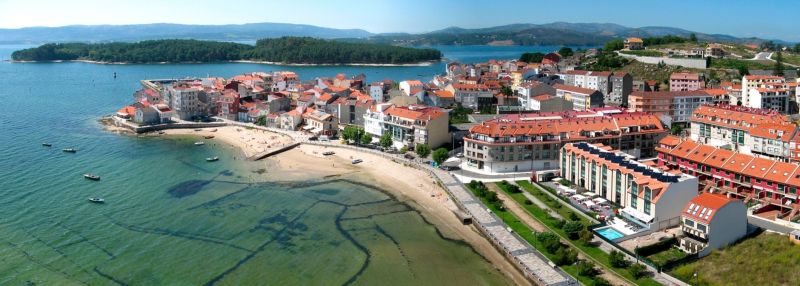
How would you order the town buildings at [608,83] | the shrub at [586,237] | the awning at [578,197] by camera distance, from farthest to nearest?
the town buildings at [608,83]
the awning at [578,197]
the shrub at [586,237]

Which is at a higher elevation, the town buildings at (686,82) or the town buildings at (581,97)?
the town buildings at (686,82)

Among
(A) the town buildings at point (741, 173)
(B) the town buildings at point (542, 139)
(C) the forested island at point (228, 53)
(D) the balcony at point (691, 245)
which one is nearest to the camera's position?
A: (D) the balcony at point (691, 245)

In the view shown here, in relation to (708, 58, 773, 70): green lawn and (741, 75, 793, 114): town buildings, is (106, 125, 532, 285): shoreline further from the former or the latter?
(708, 58, 773, 70): green lawn

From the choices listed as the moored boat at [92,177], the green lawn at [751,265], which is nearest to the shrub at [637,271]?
the green lawn at [751,265]

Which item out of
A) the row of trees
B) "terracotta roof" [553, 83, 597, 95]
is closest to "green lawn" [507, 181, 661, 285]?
"terracotta roof" [553, 83, 597, 95]

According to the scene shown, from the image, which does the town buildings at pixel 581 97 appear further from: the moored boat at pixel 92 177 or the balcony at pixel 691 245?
the moored boat at pixel 92 177

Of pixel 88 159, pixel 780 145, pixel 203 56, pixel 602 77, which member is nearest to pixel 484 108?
pixel 602 77

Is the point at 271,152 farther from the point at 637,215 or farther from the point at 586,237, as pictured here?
the point at 637,215
